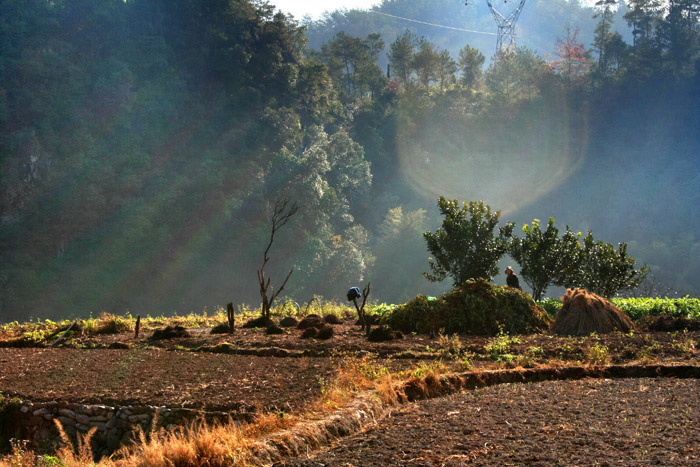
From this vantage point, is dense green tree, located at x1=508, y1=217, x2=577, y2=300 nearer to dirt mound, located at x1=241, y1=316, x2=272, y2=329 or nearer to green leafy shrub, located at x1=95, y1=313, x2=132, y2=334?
dirt mound, located at x1=241, y1=316, x2=272, y2=329

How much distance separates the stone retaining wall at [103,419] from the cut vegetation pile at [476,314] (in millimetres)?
6076

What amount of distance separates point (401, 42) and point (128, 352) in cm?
7180

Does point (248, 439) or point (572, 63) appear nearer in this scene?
point (248, 439)

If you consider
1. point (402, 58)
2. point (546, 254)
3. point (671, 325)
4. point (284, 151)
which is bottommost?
point (671, 325)

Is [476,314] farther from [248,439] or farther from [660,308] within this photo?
[248,439]

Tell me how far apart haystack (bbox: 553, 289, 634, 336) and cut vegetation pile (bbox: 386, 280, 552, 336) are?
70cm

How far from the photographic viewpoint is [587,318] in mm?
10648

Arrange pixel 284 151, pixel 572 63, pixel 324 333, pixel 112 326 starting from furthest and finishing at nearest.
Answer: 1. pixel 572 63
2. pixel 284 151
3. pixel 112 326
4. pixel 324 333

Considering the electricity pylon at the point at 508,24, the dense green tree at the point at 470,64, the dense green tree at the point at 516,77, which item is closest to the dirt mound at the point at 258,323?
the electricity pylon at the point at 508,24

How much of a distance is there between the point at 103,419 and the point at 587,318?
7.86 meters

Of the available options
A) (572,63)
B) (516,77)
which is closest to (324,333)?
(516,77)

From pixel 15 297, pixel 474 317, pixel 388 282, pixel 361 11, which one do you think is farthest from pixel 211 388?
pixel 361 11

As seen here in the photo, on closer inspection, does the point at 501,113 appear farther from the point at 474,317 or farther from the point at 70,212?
the point at 474,317

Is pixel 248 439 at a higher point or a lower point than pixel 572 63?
lower
